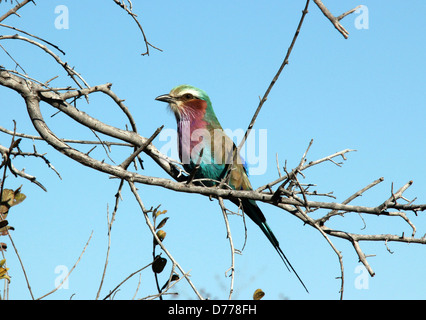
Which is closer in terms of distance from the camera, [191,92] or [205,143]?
[205,143]

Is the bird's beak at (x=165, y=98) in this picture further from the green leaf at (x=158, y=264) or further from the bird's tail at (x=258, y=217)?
the green leaf at (x=158, y=264)

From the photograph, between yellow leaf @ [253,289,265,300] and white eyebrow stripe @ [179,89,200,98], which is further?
white eyebrow stripe @ [179,89,200,98]

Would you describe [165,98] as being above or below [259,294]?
above

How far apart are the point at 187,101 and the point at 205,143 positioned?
73 cm

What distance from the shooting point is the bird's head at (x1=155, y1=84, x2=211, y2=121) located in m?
6.24

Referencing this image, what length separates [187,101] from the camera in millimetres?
6293

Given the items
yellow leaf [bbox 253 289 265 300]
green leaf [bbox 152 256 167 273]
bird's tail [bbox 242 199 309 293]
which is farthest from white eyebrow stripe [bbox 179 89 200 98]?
yellow leaf [bbox 253 289 265 300]

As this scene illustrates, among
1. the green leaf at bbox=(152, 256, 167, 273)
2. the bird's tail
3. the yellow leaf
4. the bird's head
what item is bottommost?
the yellow leaf

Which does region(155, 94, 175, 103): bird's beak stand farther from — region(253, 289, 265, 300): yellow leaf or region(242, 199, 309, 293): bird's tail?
region(253, 289, 265, 300): yellow leaf

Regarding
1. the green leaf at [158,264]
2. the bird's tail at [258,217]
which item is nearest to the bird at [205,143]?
the bird's tail at [258,217]

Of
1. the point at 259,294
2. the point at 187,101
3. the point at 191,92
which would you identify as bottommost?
the point at 259,294

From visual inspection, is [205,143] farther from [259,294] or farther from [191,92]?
[259,294]

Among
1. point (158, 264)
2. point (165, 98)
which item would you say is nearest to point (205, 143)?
point (165, 98)
